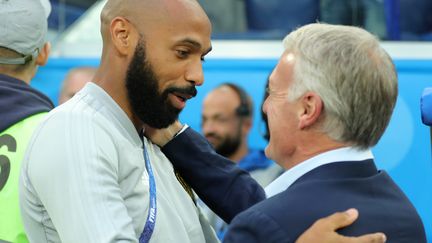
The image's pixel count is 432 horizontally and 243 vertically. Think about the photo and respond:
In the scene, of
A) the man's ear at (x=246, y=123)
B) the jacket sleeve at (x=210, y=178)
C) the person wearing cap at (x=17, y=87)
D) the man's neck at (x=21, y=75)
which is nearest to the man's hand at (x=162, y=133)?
the jacket sleeve at (x=210, y=178)

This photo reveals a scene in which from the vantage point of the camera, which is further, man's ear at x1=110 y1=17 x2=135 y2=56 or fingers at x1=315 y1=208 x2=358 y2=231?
man's ear at x1=110 y1=17 x2=135 y2=56

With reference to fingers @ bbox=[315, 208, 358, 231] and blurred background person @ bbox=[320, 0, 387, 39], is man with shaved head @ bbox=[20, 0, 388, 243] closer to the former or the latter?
fingers @ bbox=[315, 208, 358, 231]

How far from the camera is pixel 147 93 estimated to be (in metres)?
2.65

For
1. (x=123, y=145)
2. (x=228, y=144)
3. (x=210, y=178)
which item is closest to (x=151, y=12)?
(x=123, y=145)

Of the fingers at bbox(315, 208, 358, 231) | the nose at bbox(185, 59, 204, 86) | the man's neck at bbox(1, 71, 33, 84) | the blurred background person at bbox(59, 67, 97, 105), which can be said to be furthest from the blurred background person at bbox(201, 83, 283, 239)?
the fingers at bbox(315, 208, 358, 231)

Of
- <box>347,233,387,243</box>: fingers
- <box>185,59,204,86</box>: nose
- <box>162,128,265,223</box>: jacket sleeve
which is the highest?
<box>185,59,204,86</box>: nose

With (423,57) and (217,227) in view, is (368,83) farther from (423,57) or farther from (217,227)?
(423,57)

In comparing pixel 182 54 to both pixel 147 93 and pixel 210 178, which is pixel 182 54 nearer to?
pixel 147 93

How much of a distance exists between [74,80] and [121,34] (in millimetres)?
3085

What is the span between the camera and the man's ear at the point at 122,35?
2633mm

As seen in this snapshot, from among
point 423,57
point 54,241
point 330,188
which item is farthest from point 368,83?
point 423,57

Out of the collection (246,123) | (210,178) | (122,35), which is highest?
(122,35)

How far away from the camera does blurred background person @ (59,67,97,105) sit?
5.62 m

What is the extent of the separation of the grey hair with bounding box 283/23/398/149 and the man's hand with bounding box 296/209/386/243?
7.5 inches
